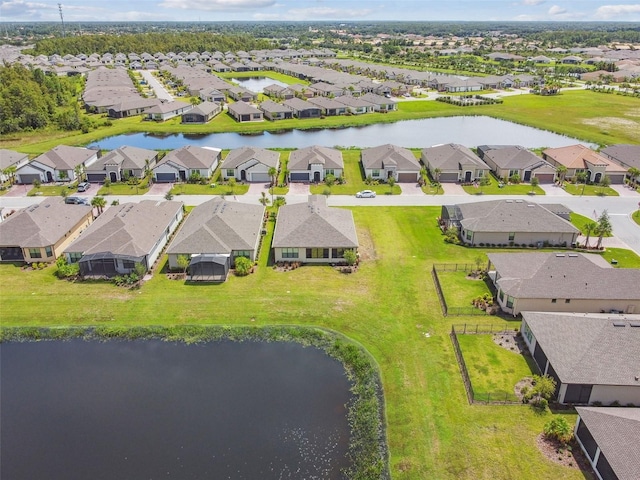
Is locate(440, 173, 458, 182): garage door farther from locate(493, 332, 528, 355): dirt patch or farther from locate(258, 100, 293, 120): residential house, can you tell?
locate(258, 100, 293, 120): residential house

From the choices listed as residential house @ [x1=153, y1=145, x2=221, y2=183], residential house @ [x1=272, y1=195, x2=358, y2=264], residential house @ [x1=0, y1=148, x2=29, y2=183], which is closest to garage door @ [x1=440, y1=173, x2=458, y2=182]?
residential house @ [x1=272, y1=195, x2=358, y2=264]

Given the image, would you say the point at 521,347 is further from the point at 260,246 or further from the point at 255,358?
the point at 260,246

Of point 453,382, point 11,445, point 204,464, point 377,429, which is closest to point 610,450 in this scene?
point 453,382

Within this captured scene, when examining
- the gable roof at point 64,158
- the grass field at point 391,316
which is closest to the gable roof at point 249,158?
the grass field at point 391,316

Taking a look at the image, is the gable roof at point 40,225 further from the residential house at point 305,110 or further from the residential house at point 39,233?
the residential house at point 305,110

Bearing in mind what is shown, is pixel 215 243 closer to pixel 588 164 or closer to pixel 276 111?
pixel 588 164

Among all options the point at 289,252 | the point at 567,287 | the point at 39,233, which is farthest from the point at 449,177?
the point at 39,233
